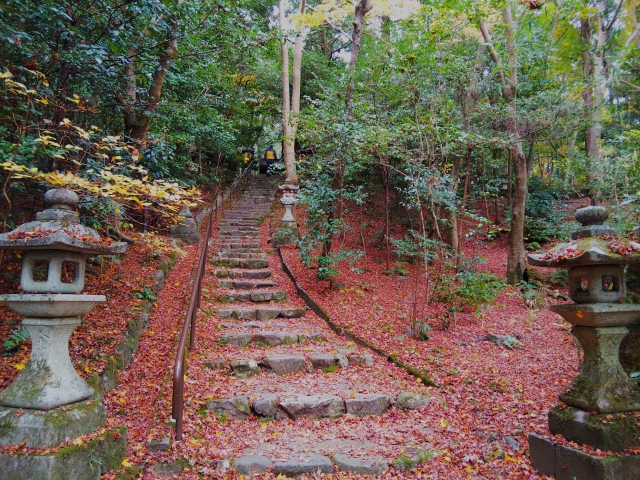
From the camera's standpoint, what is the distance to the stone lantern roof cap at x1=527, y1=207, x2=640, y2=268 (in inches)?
117

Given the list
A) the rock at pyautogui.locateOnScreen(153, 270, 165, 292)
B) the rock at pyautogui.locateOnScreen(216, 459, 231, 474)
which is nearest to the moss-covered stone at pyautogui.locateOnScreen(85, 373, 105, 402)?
the rock at pyautogui.locateOnScreen(216, 459, 231, 474)

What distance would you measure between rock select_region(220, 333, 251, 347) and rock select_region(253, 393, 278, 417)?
1.56 m

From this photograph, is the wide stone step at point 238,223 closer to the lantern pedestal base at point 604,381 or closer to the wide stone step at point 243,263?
the wide stone step at point 243,263

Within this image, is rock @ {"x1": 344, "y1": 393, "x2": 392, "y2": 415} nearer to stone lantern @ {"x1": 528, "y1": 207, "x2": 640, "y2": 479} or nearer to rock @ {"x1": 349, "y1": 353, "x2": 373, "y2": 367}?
rock @ {"x1": 349, "y1": 353, "x2": 373, "y2": 367}

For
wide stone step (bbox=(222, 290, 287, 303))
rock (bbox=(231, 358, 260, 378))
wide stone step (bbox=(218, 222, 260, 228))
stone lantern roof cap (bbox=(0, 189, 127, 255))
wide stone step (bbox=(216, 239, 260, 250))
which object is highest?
wide stone step (bbox=(218, 222, 260, 228))

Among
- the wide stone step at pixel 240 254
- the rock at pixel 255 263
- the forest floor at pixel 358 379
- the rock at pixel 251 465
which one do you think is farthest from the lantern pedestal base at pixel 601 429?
the wide stone step at pixel 240 254

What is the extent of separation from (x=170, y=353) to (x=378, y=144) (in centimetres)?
456

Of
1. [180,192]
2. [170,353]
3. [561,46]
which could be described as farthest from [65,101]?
[561,46]

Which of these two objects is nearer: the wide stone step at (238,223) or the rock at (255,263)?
the rock at (255,263)

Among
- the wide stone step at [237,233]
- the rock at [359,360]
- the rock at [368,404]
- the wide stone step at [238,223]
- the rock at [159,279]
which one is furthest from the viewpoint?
the wide stone step at [238,223]

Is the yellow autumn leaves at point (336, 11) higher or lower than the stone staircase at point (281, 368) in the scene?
higher

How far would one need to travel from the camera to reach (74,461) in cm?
272

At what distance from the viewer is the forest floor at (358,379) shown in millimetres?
3438

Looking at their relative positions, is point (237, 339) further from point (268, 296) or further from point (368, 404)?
point (368, 404)
